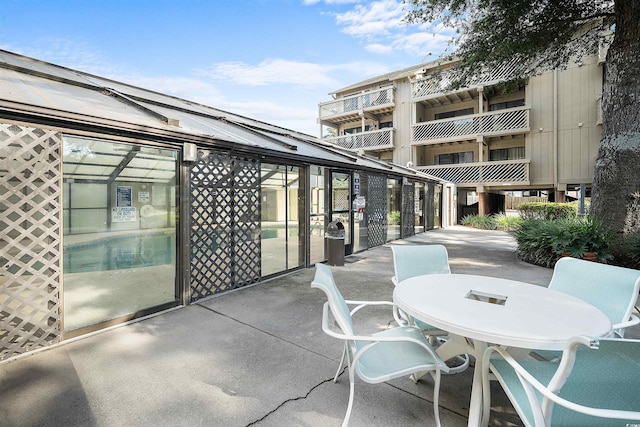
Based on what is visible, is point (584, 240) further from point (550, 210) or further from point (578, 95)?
Answer: point (578, 95)

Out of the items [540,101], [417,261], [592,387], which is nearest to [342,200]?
[417,261]

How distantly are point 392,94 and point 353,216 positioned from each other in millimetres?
13134

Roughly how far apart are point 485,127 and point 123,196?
16206mm

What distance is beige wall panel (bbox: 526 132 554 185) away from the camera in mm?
14391

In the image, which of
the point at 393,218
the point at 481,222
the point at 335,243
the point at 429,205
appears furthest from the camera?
the point at 481,222

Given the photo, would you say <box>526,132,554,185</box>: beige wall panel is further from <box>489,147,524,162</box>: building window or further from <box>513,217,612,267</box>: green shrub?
<box>513,217,612,267</box>: green shrub

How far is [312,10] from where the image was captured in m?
8.59

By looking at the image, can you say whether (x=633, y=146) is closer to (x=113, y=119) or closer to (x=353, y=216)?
(x=353, y=216)

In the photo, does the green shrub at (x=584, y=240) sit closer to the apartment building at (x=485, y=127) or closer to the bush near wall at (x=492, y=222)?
the apartment building at (x=485, y=127)

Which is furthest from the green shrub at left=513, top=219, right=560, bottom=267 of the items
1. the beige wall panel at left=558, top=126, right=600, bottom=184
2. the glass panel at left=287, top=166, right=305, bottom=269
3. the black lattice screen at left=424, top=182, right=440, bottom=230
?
the beige wall panel at left=558, top=126, right=600, bottom=184

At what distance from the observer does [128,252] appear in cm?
427

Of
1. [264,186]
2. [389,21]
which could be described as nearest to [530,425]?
[264,186]

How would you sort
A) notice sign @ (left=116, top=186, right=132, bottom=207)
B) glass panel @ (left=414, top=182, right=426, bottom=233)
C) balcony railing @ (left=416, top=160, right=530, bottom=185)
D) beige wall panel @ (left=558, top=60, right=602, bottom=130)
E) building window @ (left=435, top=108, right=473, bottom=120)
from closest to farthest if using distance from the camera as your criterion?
notice sign @ (left=116, top=186, right=132, bottom=207) < glass panel @ (left=414, top=182, right=426, bottom=233) < beige wall panel @ (left=558, top=60, right=602, bottom=130) < balcony railing @ (left=416, top=160, right=530, bottom=185) < building window @ (left=435, top=108, right=473, bottom=120)

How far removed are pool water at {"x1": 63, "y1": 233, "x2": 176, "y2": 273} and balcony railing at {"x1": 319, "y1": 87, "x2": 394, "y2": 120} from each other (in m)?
16.9
